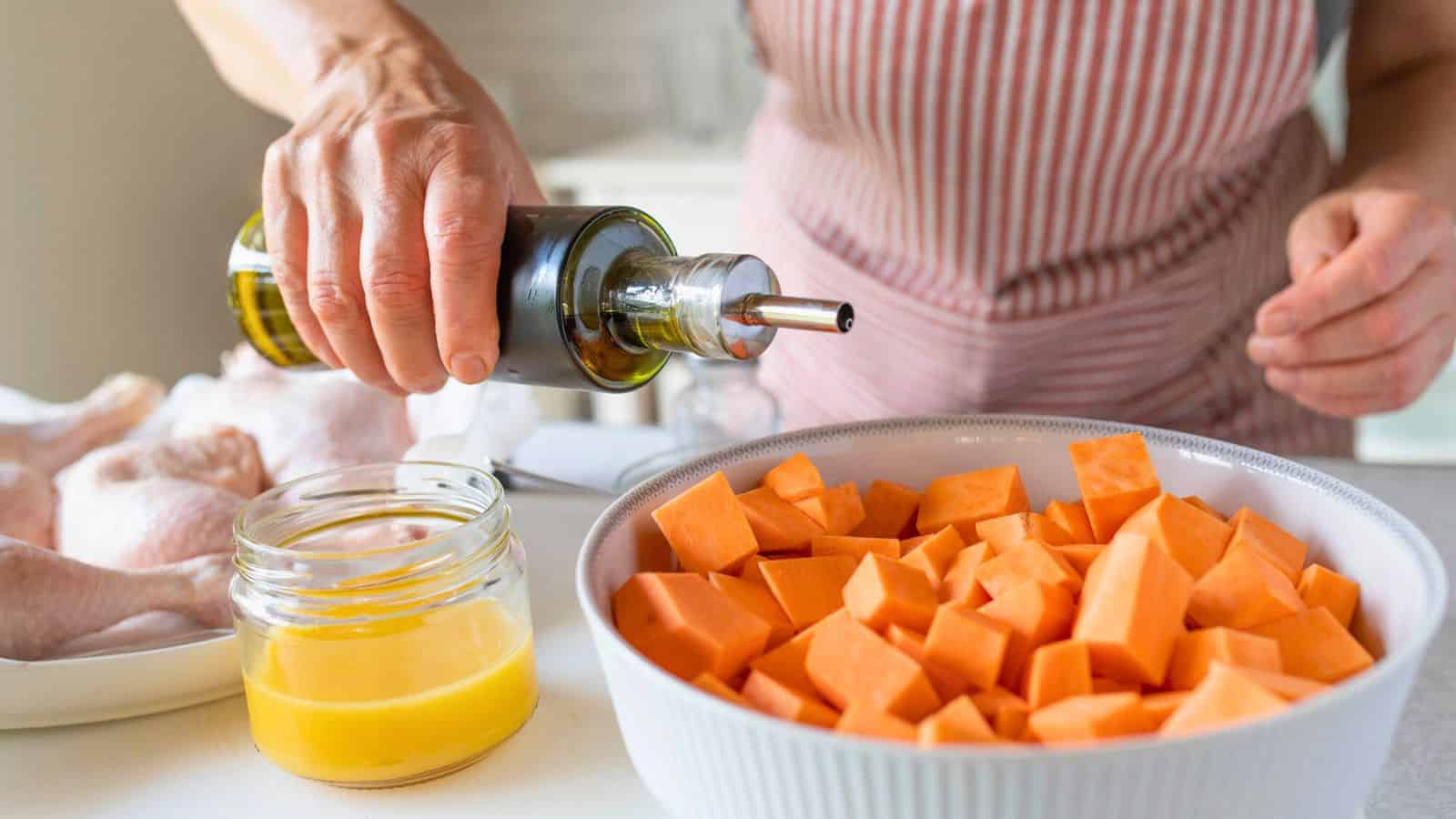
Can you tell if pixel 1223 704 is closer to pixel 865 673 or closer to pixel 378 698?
pixel 865 673

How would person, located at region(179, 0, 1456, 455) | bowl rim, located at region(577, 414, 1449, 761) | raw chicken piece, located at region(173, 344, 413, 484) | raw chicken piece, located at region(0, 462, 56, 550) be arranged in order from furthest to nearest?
raw chicken piece, located at region(173, 344, 413, 484) → raw chicken piece, located at region(0, 462, 56, 550) → person, located at region(179, 0, 1456, 455) → bowl rim, located at region(577, 414, 1449, 761)

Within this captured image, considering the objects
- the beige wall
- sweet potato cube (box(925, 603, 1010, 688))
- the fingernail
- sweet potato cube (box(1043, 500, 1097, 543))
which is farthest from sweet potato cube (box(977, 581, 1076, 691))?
the beige wall

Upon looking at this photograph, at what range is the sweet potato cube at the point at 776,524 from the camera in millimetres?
700

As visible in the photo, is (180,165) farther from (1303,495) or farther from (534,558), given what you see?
(1303,495)

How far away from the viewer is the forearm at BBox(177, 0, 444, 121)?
99cm

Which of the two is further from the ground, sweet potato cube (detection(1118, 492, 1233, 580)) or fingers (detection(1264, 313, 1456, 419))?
sweet potato cube (detection(1118, 492, 1233, 580))

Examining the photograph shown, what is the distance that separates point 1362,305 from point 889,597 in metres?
0.65

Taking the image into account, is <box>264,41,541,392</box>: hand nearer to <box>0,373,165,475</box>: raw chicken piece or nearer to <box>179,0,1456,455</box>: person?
<box>179,0,1456,455</box>: person

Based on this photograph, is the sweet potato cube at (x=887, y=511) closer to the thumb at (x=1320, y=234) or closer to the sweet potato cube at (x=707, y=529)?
the sweet potato cube at (x=707, y=529)

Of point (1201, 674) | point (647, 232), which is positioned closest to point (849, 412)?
point (647, 232)

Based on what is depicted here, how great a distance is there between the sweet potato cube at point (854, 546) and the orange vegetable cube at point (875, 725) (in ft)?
0.56

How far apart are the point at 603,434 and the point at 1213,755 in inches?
36.3

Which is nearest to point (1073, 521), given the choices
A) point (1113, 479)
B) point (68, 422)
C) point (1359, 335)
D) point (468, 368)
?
point (1113, 479)

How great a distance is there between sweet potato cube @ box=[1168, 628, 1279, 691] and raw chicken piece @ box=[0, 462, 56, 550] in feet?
2.64
